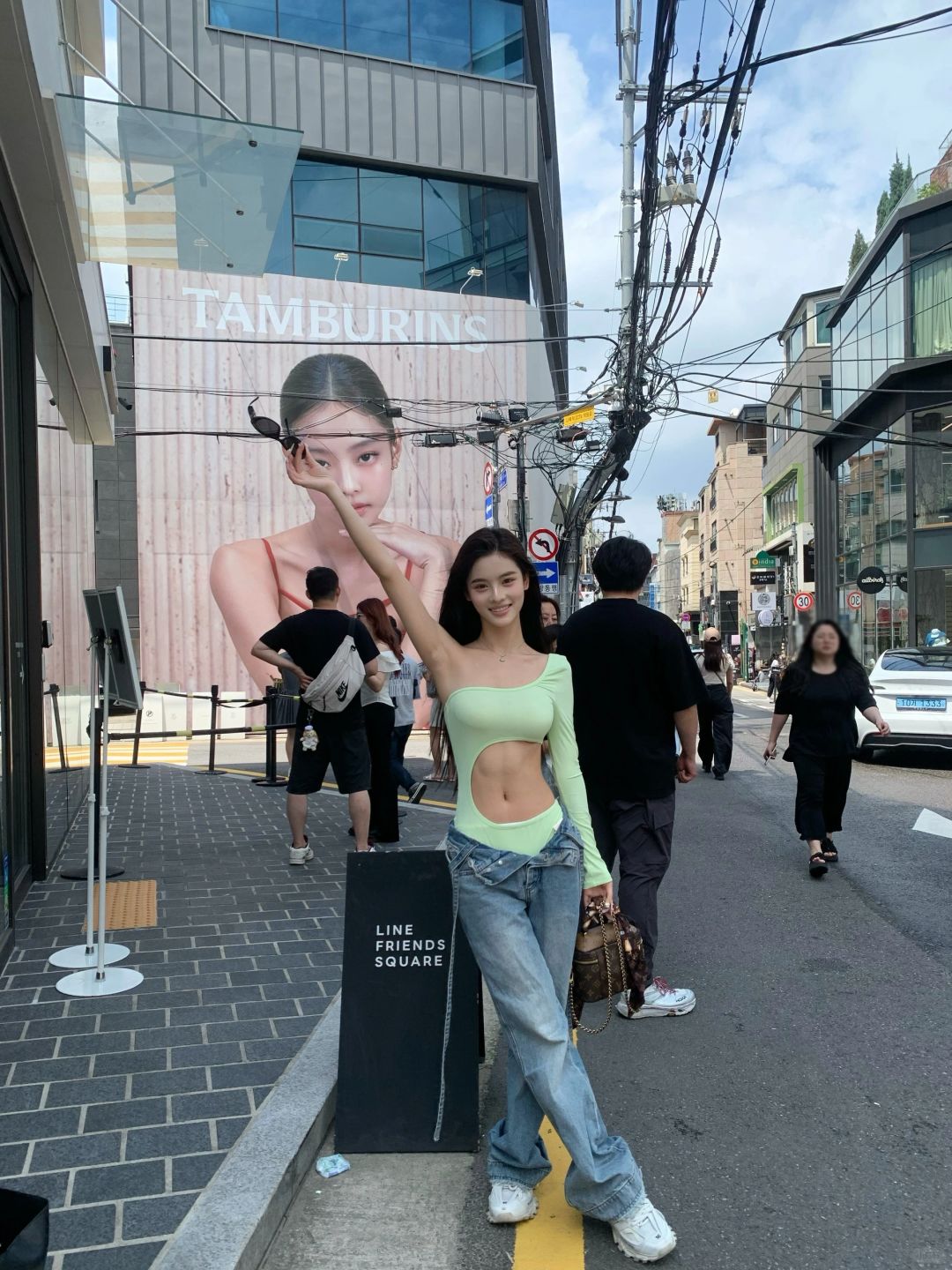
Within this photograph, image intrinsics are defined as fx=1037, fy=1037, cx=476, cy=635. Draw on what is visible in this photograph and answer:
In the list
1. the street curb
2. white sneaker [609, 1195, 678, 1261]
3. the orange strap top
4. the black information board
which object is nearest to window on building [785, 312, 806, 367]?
the black information board

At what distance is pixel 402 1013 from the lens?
10.8ft

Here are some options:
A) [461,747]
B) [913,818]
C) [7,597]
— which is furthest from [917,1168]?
[913,818]

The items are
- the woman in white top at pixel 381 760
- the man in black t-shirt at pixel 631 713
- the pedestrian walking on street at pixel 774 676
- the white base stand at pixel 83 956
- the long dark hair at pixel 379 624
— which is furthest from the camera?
the long dark hair at pixel 379 624

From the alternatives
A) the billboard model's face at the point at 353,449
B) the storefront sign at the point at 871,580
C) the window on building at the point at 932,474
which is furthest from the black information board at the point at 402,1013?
the billboard model's face at the point at 353,449

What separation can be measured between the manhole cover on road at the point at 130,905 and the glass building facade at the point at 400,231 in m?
14.1

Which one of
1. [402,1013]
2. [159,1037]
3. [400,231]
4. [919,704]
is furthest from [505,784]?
[400,231]

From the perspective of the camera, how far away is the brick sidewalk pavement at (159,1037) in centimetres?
287

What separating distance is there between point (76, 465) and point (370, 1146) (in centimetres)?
885

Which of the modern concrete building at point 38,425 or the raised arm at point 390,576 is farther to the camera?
the modern concrete building at point 38,425

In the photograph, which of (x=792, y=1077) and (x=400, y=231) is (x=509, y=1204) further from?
(x=400, y=231)

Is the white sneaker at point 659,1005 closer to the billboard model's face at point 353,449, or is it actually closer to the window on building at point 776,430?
the window on building at point 776,430

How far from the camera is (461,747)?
2.83 m

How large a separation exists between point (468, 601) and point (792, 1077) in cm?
233

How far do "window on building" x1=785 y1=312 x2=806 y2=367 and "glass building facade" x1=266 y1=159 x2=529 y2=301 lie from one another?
56.0 ft
